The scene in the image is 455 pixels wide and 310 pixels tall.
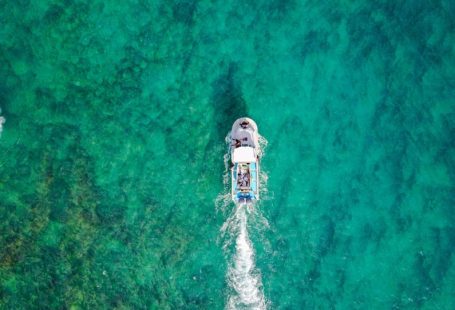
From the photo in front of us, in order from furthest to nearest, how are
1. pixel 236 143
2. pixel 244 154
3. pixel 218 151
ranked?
pixel 218 151 → pixel 236 143 → pixel 244 154

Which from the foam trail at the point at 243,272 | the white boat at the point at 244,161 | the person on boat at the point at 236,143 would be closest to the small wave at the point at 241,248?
the foam trail at the point at 243,272

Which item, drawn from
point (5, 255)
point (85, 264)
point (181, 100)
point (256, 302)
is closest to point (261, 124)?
point (181, 100)

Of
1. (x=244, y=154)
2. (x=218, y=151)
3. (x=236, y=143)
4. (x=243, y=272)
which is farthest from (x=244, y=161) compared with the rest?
(x=243, y=272)

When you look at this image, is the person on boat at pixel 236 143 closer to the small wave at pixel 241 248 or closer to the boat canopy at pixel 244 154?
the boat canopy at pixel 244 154

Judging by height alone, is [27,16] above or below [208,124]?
above

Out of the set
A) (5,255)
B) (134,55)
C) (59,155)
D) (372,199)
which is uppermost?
(134,55)

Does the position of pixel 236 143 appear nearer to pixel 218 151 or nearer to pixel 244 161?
pixel 244 161

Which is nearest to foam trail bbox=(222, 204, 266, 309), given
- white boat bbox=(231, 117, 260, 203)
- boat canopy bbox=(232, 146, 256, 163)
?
white boat bbox=(231, 117, 260, 203)

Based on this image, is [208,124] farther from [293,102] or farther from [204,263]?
[204,263]
